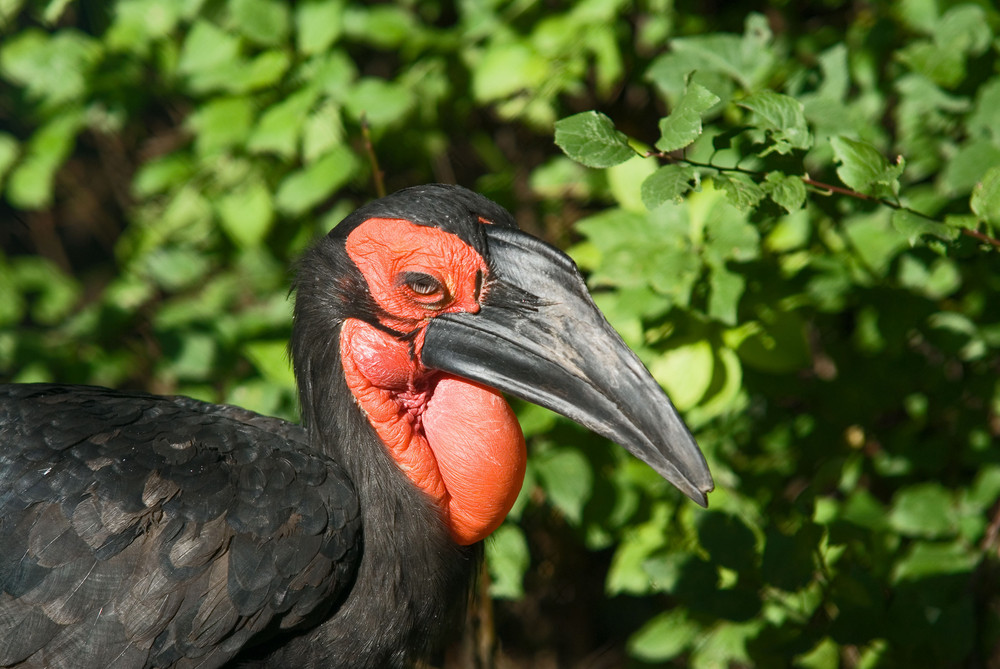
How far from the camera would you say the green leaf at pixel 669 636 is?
286 centimetres

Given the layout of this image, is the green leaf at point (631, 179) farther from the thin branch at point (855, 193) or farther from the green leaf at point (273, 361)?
the green leaf at point (273, 361)

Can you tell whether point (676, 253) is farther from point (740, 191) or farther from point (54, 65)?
point (54, 65)

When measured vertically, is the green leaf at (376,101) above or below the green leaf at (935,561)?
above

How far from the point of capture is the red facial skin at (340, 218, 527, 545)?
2.00m

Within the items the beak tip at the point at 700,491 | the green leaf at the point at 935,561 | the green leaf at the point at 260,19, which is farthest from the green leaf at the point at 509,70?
the green leaf at the point at 935,561

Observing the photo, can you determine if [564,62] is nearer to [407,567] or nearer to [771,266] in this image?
[771,266]

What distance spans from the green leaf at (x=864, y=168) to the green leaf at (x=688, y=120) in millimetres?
348

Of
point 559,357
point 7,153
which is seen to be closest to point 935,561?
point 559,357

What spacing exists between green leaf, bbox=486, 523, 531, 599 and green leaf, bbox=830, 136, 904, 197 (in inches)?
55.0

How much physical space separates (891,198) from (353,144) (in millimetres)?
1788

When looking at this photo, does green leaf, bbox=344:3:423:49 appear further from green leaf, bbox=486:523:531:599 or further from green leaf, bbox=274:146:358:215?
green leaf, bbox=486:523:531:599

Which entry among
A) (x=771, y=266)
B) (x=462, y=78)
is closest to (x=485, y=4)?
(x=462, y=78)

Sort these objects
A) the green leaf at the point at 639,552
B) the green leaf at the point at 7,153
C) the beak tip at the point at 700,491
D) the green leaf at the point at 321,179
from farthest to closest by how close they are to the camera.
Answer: the green leaf at the point at 7,153 < the green leaf at the point at 321,179 < the green leaf at the point at 639,552 < the beak tip at the point at 700,491

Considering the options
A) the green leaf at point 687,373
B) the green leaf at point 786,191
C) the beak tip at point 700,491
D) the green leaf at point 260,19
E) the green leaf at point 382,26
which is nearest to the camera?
the beak tip at point 700,491
